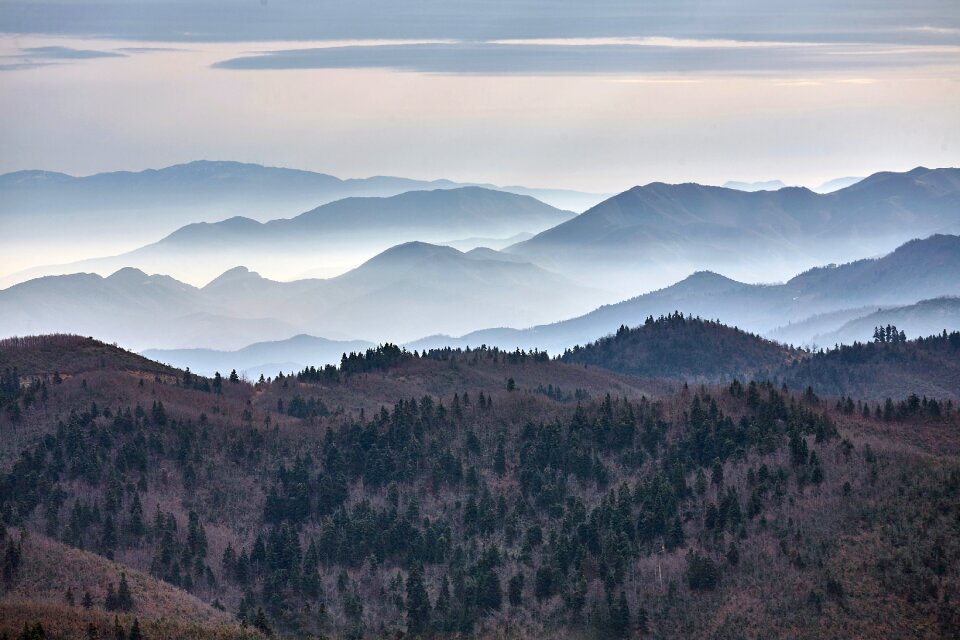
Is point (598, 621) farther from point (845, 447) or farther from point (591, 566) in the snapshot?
point (845, 447)

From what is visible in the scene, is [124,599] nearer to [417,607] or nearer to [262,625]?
[262,625]

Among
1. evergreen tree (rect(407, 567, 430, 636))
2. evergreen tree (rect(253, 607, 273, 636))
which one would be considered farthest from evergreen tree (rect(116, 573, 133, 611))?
evergreen tree (rect(407, 567, 430, 636))

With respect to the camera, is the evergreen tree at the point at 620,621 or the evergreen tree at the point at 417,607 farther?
the evergreen tree at the point at 417,607

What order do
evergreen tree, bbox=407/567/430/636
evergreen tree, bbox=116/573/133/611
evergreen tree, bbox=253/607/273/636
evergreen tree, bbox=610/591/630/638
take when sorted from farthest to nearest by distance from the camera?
1. evergreen tree, bbox=407/567/430/636
2. evergreen tree, bbox=610/591/630/638
3. evergreen tree, bbox=116/573/133/611
4. evergreen tree, bbox=253/607/273/636

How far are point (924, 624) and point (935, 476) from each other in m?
24.6

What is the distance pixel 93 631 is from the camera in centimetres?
14700

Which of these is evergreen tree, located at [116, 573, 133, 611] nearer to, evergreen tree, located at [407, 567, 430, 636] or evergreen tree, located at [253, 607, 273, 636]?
evergreen tree, located at [253, 607, 273, 636]

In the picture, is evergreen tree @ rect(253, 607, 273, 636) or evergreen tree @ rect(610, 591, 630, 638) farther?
evergreen tree @ rect(610, 591, 630, 638)

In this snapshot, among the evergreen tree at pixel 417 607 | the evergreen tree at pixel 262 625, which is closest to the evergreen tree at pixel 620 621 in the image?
the evergreen tree at pixel 417 607

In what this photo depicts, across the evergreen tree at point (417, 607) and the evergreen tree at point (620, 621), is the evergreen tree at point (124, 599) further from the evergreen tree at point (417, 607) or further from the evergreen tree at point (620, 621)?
the evergreen tree at point (620, 621)

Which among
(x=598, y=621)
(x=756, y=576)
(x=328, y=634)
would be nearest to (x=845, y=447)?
(x=756, y=576)

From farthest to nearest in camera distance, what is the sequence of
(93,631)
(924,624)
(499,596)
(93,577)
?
(499,596)
(93,577)
(924,624)
(93,631)

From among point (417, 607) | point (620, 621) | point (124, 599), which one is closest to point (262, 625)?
point (124, 599)

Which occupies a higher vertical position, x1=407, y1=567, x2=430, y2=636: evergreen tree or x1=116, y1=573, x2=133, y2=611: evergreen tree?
x1=116, y1=573, x2=133, y2=611: evergreen tree
